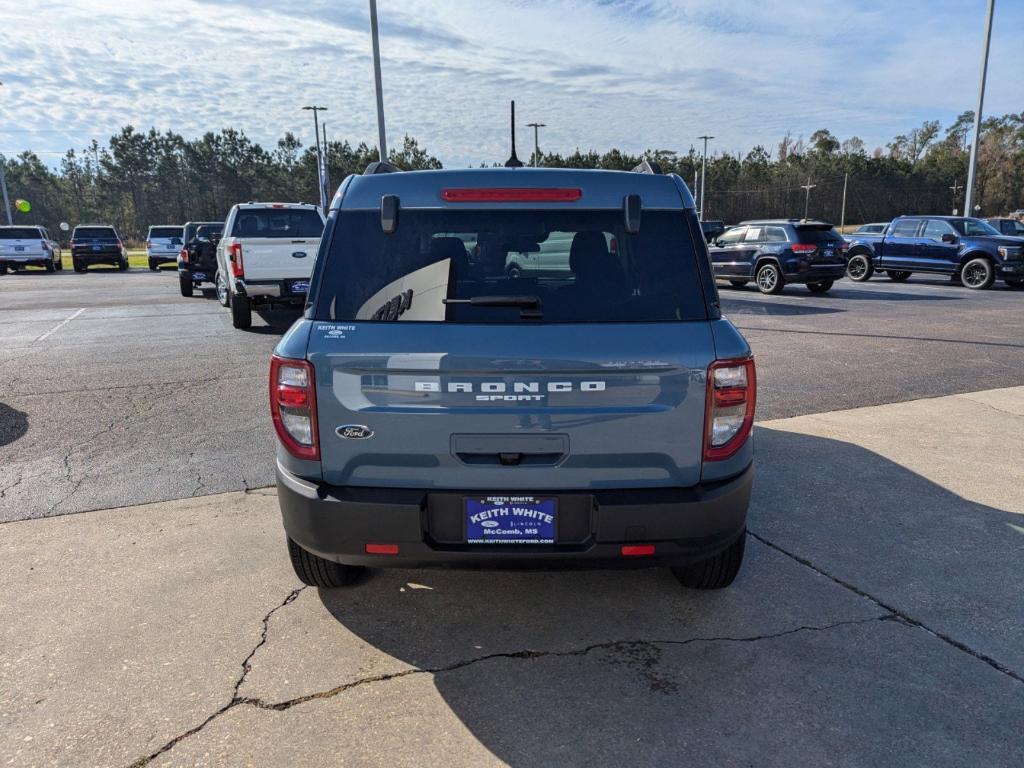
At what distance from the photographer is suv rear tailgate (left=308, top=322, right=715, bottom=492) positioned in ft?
8.50

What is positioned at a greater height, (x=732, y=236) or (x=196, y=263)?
(x=732, y=236)

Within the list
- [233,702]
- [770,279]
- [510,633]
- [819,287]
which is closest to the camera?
[233,702]

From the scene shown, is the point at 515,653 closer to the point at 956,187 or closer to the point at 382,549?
the point at 382,549

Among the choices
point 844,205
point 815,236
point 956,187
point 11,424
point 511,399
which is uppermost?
point 956,187

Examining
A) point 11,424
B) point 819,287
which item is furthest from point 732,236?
point 11,424

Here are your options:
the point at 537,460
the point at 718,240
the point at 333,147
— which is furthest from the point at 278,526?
the point at 333,147

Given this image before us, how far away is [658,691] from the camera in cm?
264

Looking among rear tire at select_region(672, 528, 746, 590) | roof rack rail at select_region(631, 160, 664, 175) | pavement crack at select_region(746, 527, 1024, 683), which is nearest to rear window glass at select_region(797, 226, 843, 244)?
pavement crack at select_region(746, 527, 1024, 683)

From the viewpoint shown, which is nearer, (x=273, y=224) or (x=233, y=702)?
(x=233, y=702)

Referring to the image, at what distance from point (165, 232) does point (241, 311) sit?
2435 centimetres

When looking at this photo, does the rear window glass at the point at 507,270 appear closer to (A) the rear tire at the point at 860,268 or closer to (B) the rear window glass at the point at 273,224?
(B) the rear window glass at the point at 273,224

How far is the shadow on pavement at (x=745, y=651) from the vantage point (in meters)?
2.38

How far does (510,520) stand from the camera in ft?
8.79

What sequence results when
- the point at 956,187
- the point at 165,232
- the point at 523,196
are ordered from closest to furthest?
the point at 523,196 → the point at 165,232 → the point at 956,187
